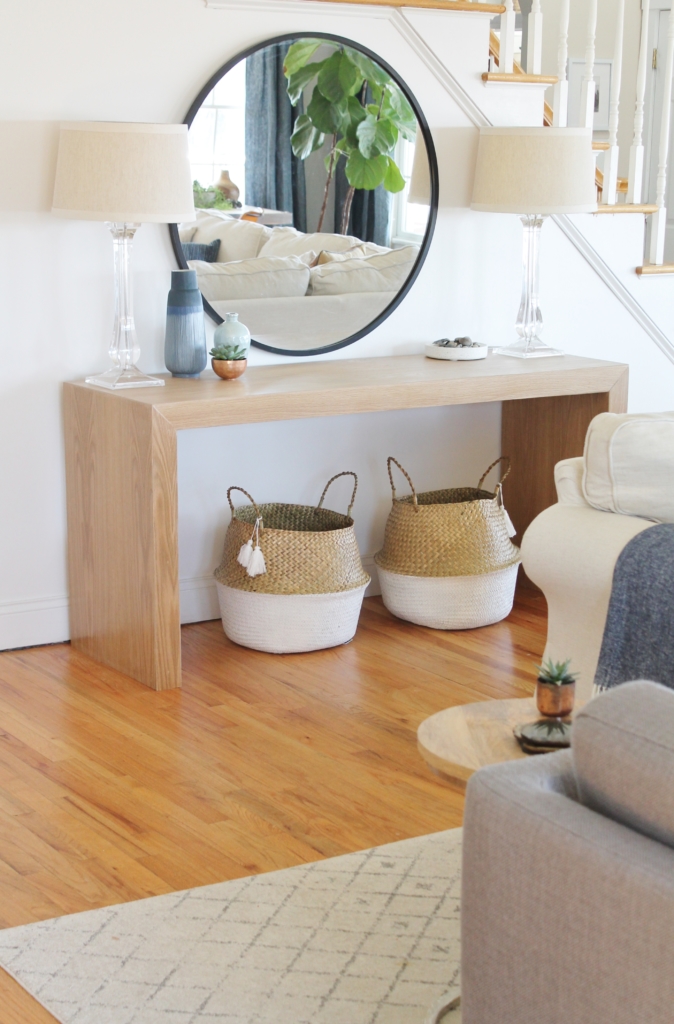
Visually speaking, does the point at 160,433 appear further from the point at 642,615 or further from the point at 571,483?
the point at 642,615

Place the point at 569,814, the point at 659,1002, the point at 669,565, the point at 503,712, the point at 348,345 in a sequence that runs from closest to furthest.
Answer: the point at 659,1002
the point at 569,814
the point at 503,712
the point at 669,565
the point at 348,345

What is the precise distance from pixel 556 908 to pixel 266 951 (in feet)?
2.59

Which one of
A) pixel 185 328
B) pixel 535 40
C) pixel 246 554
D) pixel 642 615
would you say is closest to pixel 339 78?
pixel 535 40

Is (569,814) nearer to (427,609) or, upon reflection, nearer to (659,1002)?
(659,1002)

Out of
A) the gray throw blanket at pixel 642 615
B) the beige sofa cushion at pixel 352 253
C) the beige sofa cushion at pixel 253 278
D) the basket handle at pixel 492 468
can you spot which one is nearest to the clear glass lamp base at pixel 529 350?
the basket handle at pixel 492 468

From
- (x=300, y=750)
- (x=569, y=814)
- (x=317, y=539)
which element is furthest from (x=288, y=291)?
(x=569, y=814)

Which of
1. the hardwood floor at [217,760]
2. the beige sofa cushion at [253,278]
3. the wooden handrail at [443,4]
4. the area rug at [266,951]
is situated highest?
the wooden handrail at [443,4]

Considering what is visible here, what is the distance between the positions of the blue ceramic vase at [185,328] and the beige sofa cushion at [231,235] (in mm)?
148

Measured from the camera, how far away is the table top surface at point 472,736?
1.74 metres

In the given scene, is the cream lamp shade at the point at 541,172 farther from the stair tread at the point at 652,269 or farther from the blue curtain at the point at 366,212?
the stair tread at the point at 652,269

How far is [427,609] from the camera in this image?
12.0 ft

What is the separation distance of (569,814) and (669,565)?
113 centimetres

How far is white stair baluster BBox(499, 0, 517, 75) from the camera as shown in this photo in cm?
399

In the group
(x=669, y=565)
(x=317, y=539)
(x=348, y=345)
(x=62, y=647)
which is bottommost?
(x=62, y=647)
